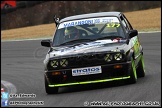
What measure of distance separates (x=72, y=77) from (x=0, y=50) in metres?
13.3

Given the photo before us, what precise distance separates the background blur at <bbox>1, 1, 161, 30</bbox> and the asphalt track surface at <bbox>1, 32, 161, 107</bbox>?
620 inches

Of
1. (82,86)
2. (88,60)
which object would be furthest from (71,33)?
(88,60)

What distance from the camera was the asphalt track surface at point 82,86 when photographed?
752cm

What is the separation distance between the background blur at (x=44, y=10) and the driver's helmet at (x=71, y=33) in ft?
79.3

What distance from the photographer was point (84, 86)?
942 cm

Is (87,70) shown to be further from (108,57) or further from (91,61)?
(108,57)

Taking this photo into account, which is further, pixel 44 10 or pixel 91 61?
pixel 44 10

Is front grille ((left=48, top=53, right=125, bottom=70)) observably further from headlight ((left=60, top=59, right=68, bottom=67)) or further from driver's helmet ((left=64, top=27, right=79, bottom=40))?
driver's helmet ((left=64, top=27, right=79, bottom=40))

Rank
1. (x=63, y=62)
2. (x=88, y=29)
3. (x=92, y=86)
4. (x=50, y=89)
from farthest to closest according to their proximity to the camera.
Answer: (x=88, y=29), (x=92, y=86), (x=50, y=89), (x=63, y=62)

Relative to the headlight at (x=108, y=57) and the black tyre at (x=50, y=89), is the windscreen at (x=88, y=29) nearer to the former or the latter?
the headlight at (x=108, y=57)

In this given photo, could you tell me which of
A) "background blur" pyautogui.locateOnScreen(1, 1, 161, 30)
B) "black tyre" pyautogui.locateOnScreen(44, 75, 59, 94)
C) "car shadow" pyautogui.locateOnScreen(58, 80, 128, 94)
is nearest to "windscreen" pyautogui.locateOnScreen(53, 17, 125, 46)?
"car shadow" pyautogui.locateOnScreen(58, 80, 128, 94)

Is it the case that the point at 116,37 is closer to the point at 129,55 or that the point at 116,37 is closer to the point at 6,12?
the point at 129,55

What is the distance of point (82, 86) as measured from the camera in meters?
9.46

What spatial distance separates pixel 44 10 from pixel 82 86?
26896mm
